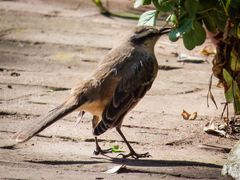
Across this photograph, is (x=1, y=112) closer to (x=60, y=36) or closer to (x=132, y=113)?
(x=132, y=113)

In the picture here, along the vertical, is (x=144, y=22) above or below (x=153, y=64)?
above

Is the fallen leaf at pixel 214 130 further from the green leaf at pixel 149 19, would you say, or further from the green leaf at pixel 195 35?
the green leaf at pixel 149 19

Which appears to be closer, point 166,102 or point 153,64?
point 153,64

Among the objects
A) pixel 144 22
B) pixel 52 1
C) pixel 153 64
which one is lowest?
pixel 52 1

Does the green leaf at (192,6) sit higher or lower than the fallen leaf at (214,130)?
higher

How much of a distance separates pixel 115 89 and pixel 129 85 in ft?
0.71

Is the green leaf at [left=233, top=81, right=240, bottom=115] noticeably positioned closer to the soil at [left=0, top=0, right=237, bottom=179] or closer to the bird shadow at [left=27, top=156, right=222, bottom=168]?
the soil at [left=0, top=0, right=237, bottom=179]

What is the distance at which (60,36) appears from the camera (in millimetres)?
10766

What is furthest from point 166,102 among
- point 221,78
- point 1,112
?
point 1,112

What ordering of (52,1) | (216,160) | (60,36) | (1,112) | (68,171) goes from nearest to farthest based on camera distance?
(68,171)
(216,160)
(1,112)
(60,36)
(52,1)

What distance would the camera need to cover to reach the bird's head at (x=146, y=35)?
25.2ft

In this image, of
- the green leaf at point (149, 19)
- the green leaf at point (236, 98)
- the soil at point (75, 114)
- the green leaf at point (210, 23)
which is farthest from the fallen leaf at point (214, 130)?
the green leaf at point (149, 19)

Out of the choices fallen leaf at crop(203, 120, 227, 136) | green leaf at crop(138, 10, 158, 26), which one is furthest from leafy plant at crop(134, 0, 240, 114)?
fallen leaf at crop(203, 120, 227, 136)

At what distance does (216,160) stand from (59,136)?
4.70 ft
